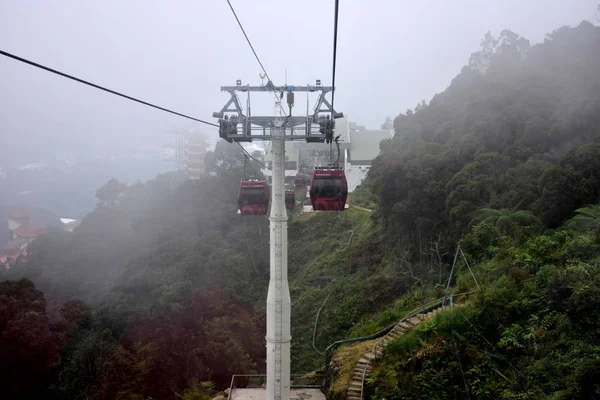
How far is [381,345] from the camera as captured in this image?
9.76 metres

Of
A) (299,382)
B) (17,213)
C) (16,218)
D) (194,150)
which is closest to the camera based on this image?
(299,382)

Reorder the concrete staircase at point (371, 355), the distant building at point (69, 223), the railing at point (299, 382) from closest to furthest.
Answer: the concrete staircase at point (371, 355) → the railing at point (299, 382) → the distant building at point (69, 223)

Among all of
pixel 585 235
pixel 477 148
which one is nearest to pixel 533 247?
pixel 585 235

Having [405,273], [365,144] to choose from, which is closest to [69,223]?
[365,144]

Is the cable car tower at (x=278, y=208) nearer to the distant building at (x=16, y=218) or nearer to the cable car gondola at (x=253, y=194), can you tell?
the cable car gondola at (x=253, y=194)

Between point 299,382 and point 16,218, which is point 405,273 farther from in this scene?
point 16,218

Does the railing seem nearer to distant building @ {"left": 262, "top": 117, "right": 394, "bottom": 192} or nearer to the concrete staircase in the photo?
the concrete staircase

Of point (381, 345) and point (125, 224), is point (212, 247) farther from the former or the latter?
point (381, 345)

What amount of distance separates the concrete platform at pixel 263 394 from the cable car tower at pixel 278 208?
7.01 feet

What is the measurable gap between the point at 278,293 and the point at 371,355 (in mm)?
2953

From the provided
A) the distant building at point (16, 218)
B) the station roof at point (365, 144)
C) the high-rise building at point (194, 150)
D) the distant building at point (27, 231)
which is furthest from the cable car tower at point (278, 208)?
the high-rise building at point (194, 150)

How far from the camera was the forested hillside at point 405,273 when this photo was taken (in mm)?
7719

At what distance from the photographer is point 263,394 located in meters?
10.5

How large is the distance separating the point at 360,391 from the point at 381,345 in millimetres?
1203
